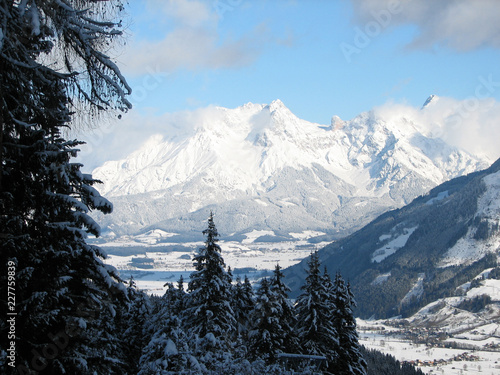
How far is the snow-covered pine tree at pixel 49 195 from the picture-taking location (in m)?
7.15

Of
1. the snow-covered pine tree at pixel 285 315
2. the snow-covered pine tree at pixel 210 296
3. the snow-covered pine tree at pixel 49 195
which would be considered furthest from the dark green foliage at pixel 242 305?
the snow-covered pine tree at pixel 49 195

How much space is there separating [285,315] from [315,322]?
193 centimetres

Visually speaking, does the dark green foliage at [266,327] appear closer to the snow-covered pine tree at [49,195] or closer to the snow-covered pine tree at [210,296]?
the snow-covered pine tree at [210,296]

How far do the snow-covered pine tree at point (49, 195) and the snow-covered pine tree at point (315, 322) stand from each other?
66.5 ft

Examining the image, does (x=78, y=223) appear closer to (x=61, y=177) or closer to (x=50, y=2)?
(x=61, y=177)

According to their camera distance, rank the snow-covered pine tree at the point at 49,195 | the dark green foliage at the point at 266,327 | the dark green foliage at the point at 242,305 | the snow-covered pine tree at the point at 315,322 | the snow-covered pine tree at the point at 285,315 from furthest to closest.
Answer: the dark green foliage at the point at 242,305 → the snow-covered pine tree at the point at 315,322 → the snow-covered pine tree at the point at 285,315 → the dark green foliage at the point at 266,327 → the snow-covered pine tree at the point at 49,195

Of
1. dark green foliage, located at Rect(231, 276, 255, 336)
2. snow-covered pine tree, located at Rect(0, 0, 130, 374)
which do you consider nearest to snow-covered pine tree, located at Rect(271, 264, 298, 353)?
dark green foliage, located at Rect(231, 276, 255, 336)

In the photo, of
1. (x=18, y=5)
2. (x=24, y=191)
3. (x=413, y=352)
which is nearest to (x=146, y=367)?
(x=24, y=191)

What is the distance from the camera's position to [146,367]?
1241cm

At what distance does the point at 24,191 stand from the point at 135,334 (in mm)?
21773

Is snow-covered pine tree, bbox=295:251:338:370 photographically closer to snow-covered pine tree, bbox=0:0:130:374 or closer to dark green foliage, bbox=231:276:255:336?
dark green foliage, bbox=231:276:255:336

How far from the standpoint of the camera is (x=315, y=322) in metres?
30.0

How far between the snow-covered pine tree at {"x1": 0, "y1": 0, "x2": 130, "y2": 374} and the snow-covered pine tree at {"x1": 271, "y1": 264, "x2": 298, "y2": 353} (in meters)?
18.6

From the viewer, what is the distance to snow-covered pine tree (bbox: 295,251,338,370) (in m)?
30.0
